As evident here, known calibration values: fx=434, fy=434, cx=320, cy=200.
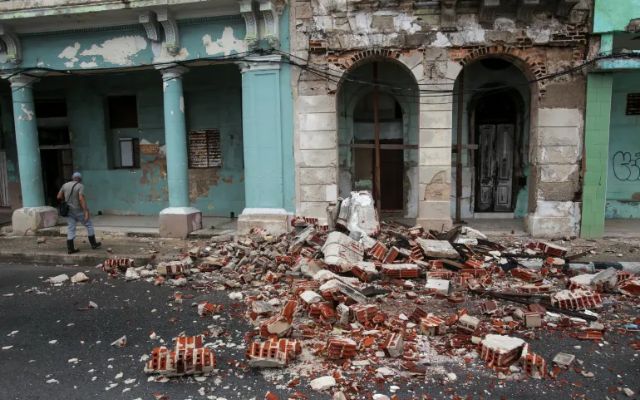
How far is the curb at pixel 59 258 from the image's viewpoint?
8161 millimetres

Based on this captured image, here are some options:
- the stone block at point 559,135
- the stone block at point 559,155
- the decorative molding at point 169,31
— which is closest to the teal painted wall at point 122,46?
the decorative molding at point 169,31

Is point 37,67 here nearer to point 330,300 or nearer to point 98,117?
point 98,117

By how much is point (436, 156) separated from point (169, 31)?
620 cm

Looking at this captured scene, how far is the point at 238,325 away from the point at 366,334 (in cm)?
152

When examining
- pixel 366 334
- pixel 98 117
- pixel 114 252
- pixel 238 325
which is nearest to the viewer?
pixel 366 334

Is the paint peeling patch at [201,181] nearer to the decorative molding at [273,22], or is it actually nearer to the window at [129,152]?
the window at [129,152]

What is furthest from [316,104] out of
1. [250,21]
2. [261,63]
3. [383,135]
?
[383,135]

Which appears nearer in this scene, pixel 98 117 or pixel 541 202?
pixel 541 202

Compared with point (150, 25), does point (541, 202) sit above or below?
below

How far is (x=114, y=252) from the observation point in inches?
333

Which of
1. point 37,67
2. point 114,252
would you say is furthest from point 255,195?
point 37,67

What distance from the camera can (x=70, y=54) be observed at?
9.91m

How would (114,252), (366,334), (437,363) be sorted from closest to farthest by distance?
1. (437,363)
2. (366,334)
3. (114,252)

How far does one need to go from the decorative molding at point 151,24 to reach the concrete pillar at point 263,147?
1982 millimetres
